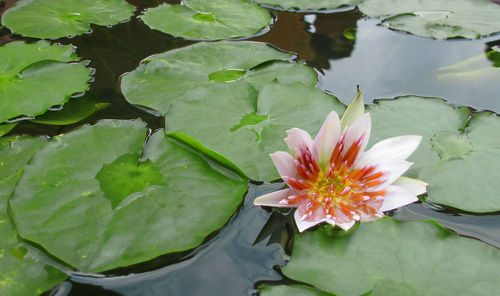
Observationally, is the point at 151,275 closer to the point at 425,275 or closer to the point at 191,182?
the point at 191,182

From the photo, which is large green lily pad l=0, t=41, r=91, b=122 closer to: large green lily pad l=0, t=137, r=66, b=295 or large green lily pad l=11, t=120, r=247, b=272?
large green lily pad l=11, t=120, r=247, b=272

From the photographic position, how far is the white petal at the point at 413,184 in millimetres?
1235

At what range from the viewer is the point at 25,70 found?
198cm

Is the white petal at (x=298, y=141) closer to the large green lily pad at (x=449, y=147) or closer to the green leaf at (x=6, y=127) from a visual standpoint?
the large green lily pad at (x=449, y=147)

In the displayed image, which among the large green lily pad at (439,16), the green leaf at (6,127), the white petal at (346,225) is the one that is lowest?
the green leaf at (6,127)

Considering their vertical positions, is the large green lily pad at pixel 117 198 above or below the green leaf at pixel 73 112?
above

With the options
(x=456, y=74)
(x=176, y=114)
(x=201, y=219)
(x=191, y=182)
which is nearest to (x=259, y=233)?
(x=201, y=219)

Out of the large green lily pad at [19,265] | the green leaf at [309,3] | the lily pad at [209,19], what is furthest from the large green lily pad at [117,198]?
the green leaf at [309,3]

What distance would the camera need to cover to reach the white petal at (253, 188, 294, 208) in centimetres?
120

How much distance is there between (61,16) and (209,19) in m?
0.99

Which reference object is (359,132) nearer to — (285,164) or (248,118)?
(285,164)

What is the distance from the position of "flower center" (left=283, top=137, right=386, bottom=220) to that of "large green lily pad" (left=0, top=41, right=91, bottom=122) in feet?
3.88

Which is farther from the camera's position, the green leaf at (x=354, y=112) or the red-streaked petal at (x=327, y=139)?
the green leaf at (x=354, y=112)

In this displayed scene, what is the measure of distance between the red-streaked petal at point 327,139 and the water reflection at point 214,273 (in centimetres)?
31
